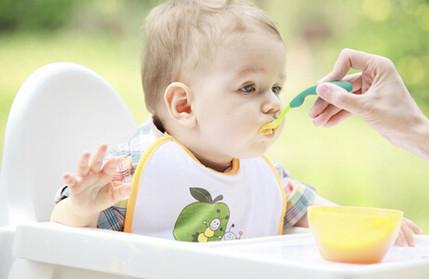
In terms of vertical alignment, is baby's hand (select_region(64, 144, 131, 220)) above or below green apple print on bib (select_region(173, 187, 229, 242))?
above

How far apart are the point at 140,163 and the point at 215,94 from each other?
155mm

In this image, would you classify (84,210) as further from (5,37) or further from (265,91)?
(5,37)

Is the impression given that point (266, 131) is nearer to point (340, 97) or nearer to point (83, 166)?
point (340, 97)

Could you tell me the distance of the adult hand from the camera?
1085 mm

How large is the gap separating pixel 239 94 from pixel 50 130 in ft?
1.13

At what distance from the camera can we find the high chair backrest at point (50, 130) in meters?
1.30

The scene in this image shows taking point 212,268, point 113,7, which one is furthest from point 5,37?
point 212,268

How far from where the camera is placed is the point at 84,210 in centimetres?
109

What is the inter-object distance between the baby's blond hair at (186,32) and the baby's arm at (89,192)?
0.22 meters

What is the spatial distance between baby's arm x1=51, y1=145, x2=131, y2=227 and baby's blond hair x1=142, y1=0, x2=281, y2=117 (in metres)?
0.22

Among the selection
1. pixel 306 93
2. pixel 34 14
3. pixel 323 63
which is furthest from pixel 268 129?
pixel 34 14

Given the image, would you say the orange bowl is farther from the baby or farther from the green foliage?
the green foliage

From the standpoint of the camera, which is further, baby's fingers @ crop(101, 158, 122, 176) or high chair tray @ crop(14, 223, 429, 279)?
baby's fingers @ crop(101, 158, 122, 176)

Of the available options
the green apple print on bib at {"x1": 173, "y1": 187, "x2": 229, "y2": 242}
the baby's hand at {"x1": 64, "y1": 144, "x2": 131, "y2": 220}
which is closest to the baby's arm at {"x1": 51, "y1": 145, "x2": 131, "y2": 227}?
the baby's hand at {"x1": 64, "y1": 144, "x2": 131, "y2": 220}
